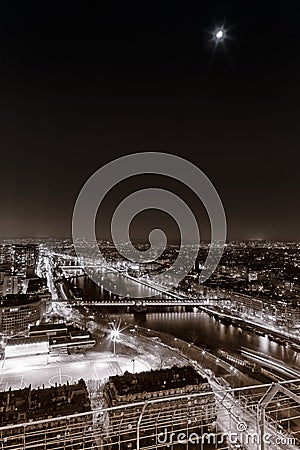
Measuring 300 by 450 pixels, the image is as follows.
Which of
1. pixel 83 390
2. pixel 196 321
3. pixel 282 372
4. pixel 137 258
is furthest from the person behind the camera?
pixel 137 258

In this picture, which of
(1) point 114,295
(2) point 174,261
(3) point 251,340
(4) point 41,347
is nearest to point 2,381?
(4) point 41,347

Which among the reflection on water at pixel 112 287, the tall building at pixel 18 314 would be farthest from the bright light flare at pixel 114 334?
the reflection on water at pixel 112 287

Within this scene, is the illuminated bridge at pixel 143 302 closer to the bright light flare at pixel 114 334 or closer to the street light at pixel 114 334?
the street light at pixel 114 334

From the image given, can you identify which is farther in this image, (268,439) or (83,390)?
(83,390)

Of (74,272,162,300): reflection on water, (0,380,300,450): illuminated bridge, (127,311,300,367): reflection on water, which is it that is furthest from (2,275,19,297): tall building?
(0,380,300,450): illuminated bridge

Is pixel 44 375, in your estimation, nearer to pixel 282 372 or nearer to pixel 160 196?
pixel 282 372

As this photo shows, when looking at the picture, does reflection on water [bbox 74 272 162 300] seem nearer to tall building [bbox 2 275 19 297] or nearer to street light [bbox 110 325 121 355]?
tall building [bbox 2 275 19 297]

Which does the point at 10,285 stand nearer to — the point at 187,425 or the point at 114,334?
the point at 114,334

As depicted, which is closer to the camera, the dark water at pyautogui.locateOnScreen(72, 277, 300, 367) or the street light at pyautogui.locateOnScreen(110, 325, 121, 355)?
the dark water at pyautogui.locateOnScreen(72, 277, 300, 367)
